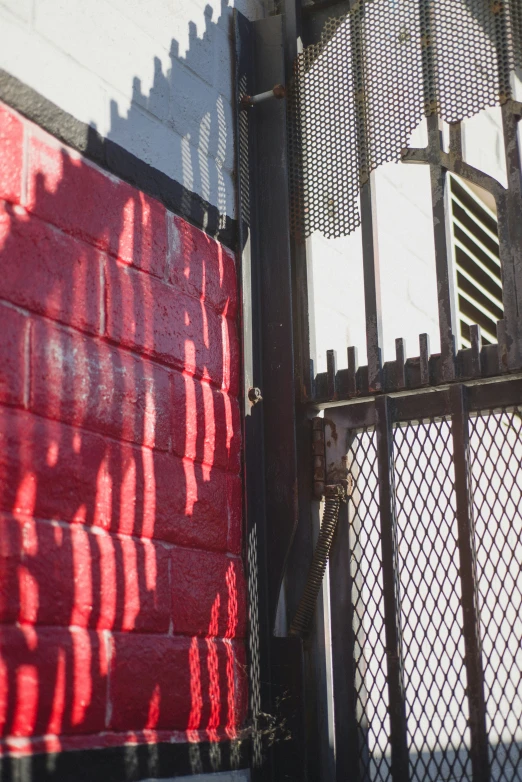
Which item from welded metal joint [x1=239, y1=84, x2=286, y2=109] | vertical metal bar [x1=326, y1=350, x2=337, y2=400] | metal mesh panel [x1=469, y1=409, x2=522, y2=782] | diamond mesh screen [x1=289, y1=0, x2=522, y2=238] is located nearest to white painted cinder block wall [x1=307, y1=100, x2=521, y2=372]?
vertical metal bar [x1=326, y1=350, x2=337, y2=400]

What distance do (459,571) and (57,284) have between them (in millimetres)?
1168

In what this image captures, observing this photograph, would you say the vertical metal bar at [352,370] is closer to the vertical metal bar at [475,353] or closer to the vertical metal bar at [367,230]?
the vertical metal bar at [367,230]

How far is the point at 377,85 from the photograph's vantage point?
2562mm

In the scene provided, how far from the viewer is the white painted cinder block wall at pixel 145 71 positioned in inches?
77.7

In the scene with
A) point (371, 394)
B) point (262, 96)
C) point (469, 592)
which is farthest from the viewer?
point (262, 96)

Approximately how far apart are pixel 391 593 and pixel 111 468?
2.61 feet

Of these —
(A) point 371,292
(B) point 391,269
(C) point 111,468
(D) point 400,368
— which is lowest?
(C) point 111,468

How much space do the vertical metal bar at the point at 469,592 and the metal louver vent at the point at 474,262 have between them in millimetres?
1824

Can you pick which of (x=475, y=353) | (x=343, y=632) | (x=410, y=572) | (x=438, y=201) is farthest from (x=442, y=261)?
(x=343, y=632)

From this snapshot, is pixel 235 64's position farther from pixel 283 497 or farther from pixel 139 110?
pixel 283 497

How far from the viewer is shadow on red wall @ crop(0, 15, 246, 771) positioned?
1725 mm

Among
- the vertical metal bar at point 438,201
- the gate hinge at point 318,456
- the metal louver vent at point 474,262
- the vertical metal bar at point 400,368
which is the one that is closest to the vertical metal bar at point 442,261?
the vertical metal bar at point 438,201

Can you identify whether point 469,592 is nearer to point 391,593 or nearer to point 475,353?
point 391,593

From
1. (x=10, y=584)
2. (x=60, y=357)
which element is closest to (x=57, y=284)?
(x=60, y=357)
